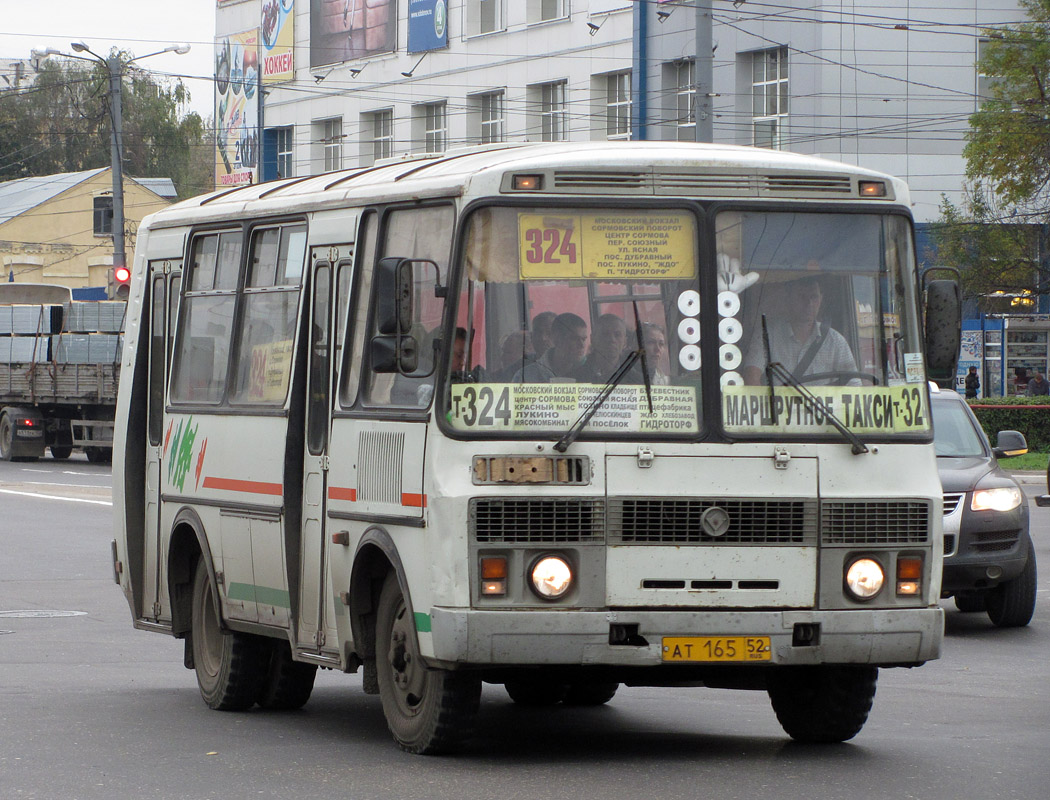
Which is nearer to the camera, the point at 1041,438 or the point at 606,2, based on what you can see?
the point at 1041,438

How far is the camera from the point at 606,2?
55.8 meters

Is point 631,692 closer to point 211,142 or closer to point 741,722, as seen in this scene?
point 741,722

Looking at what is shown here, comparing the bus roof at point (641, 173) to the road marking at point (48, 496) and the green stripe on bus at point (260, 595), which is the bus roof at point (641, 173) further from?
the road marking at point (48, 496)

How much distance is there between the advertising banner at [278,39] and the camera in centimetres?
6831

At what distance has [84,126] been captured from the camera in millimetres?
98062

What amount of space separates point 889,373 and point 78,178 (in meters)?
79.8

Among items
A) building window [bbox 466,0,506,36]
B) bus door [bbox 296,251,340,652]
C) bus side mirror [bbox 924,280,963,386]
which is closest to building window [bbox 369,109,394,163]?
building window [bbox 466,0,506,36]

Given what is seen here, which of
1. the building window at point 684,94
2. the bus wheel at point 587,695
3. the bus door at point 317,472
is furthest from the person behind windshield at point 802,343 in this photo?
the building window at point 684,94

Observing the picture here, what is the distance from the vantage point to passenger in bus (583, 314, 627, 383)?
7.78m

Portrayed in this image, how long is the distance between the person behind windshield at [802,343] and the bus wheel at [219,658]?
3218 mm

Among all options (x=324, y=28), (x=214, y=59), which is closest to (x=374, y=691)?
(x=324, y=28)

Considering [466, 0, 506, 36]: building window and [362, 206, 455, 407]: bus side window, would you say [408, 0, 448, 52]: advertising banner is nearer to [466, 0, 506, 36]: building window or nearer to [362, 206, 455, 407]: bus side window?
[466, 0, 506, 36]: building window

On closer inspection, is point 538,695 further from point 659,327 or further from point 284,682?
point 659,327

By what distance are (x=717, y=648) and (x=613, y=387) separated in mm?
1059
